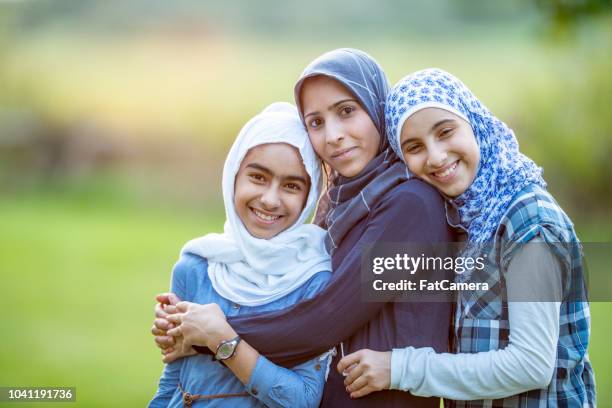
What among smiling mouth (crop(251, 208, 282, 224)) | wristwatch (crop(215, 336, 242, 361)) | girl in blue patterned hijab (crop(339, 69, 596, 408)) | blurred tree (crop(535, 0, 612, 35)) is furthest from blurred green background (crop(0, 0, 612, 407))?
girl in blue patterned hijab (crop(339, 69, 596, 408))

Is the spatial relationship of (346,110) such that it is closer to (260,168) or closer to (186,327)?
(260,168)

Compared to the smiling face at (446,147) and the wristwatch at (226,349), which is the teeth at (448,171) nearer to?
the smiling face at (446,147)

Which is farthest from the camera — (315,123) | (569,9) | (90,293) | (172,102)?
(172,102)

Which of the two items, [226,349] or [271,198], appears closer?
[226,349]

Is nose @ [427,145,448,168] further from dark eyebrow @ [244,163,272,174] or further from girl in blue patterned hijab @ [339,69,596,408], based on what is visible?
dark eyebrow @ [244,163,272,174]

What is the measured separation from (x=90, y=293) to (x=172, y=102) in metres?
4.08

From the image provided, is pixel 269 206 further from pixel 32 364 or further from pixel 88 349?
pixel 88 349

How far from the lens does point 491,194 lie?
1904 millimetres

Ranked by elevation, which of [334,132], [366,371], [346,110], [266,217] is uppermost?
[346,110]

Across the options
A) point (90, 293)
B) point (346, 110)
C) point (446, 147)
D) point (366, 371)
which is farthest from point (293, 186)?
point (90, 293)

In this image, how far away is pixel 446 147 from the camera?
75.3 inches

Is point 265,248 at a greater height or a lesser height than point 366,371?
greater

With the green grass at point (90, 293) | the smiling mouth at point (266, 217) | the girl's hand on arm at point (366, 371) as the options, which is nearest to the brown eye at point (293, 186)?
the smiling mouth at point (266, 217)

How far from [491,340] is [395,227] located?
1.36 feet
